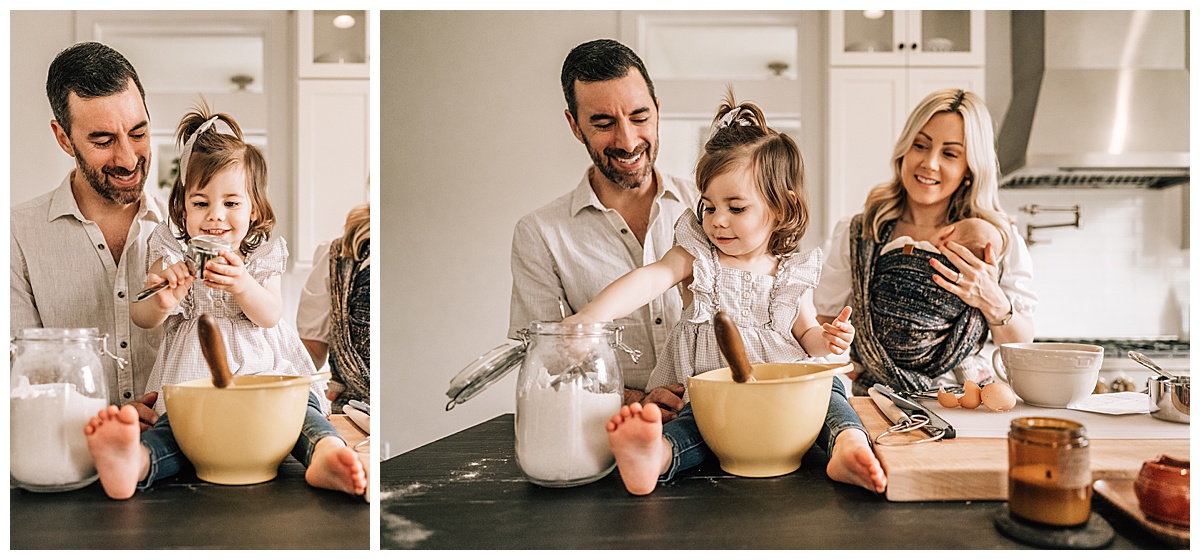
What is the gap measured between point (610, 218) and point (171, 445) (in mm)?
691

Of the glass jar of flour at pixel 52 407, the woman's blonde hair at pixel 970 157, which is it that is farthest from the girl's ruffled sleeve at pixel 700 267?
the glass jar of flour at pixel 52 407

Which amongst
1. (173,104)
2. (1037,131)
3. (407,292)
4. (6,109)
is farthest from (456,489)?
(1037,131)

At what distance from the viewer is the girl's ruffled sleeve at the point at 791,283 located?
3.71ft

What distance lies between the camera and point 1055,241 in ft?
6.48

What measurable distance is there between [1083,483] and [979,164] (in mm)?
598

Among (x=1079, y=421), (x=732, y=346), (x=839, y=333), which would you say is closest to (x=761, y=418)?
(x=732, y=346)

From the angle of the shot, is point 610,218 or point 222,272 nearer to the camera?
point 222,272

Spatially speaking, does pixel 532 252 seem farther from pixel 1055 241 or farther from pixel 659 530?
pixel 1055 241

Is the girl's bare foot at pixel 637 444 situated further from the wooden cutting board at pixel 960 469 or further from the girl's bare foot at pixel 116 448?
the girl's bare foot at pixel 116 448

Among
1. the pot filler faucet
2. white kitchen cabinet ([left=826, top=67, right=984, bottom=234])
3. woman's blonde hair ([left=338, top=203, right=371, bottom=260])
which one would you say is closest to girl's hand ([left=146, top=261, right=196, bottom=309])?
woman's blonde hair ([left=338, top=203, right=371, bottom=260])

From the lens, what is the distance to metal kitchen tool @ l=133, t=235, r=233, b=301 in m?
1.07

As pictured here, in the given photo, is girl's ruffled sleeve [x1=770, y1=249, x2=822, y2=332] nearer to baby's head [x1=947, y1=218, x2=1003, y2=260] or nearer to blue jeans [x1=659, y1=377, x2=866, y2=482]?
blue jeans [x1=659, y1=377, x2=866, y2=482]

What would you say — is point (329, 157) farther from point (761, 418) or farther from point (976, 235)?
point (976, 235)

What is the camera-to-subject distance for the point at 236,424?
974 mm
